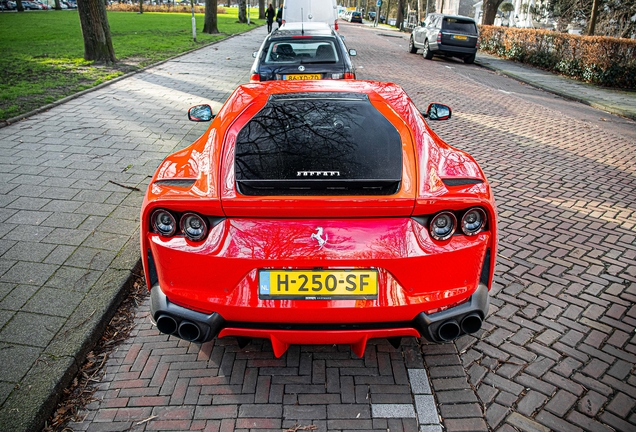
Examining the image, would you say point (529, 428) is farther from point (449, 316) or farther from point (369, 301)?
point (369, 301)

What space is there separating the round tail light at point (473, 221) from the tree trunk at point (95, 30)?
13.1 meters

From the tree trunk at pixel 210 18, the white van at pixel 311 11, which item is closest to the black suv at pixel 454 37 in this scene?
the white van at pixel 311 11

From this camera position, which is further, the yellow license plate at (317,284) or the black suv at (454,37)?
the black suv at (454,37)

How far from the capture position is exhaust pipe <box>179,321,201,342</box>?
7.82ft

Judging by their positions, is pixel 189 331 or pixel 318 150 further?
pixel 318 150

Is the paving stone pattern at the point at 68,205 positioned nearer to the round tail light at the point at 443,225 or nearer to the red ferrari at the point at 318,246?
the red ferrari at the point at 318,246

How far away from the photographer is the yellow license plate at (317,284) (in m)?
2.26

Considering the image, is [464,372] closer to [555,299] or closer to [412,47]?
[555,299]

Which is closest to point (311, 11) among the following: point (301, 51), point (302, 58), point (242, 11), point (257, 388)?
point (301, 51)

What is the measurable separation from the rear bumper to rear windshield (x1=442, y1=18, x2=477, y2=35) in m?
18.4

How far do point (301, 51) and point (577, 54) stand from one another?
1220 cm

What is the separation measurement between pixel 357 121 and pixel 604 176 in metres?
4.97

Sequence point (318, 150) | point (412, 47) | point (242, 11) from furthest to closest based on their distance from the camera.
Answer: point (242, 11) < point (412, 47) < point (318, 150)

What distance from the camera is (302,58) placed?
25.0 feet
